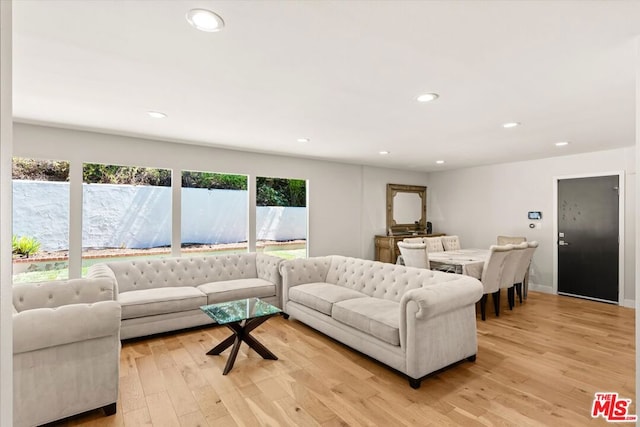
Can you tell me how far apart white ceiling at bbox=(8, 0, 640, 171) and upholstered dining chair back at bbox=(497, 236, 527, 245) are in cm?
221

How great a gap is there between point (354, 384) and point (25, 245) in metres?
4.00

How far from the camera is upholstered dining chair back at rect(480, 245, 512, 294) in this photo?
414cm

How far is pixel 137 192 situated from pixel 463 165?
6035mm

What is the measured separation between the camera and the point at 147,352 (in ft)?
10.5

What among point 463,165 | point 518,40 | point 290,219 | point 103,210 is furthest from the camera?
point 463,165

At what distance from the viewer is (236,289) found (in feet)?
13.2

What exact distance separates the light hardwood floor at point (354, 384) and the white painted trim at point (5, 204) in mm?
1546

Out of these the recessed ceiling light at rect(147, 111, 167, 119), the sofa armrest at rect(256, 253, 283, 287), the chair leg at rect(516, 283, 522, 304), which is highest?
the recessed ceiling light at rect(147, 111, 167, 119)

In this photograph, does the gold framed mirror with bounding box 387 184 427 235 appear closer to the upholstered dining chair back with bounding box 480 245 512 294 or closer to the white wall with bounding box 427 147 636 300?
the white wall with bounding box 427 147 636 300

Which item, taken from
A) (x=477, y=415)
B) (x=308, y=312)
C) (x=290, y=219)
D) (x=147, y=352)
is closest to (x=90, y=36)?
(x=147, y=352)

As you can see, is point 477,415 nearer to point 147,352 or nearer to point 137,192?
point 147,352

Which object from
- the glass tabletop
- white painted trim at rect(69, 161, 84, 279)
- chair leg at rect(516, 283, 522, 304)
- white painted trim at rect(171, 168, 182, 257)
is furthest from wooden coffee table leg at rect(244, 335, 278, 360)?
chair leg at rect(516, 283, 522, 304)

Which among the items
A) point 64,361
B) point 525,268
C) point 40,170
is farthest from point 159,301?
point 525,268

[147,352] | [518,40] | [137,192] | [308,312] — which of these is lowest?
[147,352]
